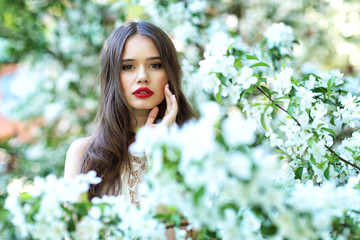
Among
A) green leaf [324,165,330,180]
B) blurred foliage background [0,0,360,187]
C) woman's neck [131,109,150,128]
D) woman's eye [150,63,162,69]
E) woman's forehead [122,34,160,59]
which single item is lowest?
green leaf [324,165,330,180]

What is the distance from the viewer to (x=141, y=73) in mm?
1815

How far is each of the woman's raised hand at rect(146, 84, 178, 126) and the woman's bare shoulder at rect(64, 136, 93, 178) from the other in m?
0.35

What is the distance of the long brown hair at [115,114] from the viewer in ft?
6.12

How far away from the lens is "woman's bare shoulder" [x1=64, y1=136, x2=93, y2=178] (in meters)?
1.86

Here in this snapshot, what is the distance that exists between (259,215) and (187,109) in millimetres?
1217

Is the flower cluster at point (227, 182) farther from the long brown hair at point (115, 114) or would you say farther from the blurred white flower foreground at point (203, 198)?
the long brown hair at point (115, 114)

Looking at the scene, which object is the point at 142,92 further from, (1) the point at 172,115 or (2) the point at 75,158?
(2) the point at 75,158

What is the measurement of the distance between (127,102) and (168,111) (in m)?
0.21

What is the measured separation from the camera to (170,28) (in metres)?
2.78

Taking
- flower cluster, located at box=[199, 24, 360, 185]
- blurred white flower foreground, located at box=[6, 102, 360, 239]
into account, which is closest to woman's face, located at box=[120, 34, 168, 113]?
flower cluster, located at box=[199, 24, 360, 185]

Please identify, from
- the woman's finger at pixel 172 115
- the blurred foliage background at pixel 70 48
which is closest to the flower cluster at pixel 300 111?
the woman's finger at pixel 172 115

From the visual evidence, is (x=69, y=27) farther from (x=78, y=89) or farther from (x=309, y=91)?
(x=309, y=91)

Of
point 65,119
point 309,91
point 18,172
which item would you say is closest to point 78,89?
point 65,119

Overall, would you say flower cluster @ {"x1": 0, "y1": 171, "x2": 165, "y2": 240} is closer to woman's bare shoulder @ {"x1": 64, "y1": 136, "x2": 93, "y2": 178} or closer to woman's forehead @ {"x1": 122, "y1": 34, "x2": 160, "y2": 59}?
woman's bare shoulder @ {"x1": 64, "y1": 136, "x2": 93, "y2": 178}
